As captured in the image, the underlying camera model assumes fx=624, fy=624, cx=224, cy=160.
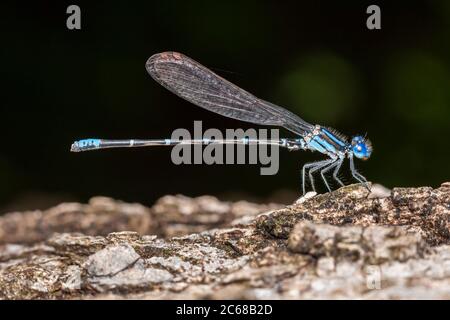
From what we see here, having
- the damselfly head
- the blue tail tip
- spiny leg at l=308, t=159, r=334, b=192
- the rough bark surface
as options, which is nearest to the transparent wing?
spiny leg at l=308, t=159, r=334, b=192

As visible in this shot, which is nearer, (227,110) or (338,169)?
(338,169)

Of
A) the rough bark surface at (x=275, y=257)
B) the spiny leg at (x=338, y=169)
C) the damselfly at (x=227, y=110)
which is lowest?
the rough bark surface at (x=275, y=257)

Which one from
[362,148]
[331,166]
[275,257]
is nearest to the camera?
[275,257]

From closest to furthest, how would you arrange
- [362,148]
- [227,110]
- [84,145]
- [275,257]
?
1. [275,257]
2. [362,148]
3. [84,145]
4. [227,110]

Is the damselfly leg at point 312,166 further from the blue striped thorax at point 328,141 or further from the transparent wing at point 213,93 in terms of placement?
the transparent wing at point 213,93

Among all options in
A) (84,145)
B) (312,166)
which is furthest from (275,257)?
(84,145)

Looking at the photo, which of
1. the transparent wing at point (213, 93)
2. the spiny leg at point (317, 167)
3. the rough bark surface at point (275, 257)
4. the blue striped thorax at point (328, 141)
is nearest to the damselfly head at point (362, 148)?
the blue striped thorax at point (328, 141)

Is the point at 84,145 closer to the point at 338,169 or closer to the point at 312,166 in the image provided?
the point at 312,166

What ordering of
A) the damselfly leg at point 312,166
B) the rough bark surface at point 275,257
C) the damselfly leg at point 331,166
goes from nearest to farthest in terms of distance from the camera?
the rough bark surface at point 275,257
the damselfly leg at point 312,166
the damselfly leg at point 331,166
